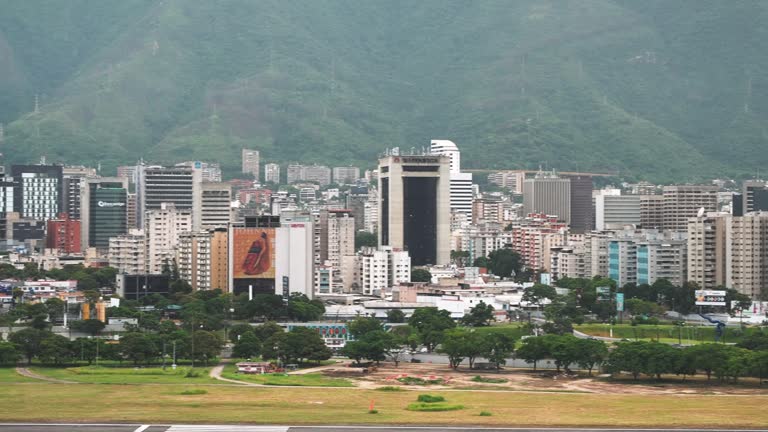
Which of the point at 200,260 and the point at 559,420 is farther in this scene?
the point at 200,260

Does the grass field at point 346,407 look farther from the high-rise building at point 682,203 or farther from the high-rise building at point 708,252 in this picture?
the high-rise building at point 682,203

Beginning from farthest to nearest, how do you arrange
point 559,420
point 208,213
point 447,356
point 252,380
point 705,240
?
point 208,213 → point 705,240 → point 447,356 → point 252,380 → point 559,420

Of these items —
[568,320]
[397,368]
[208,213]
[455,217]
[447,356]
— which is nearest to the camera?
[397,368]

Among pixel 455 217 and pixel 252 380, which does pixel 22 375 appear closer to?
pixel 252 380

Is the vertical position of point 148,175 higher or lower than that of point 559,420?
higher

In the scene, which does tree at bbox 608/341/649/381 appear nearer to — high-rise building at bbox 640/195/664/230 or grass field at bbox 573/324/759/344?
grass field at bbox 573/324/759/344

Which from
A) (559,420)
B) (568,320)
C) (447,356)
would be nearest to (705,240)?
(568,320)
